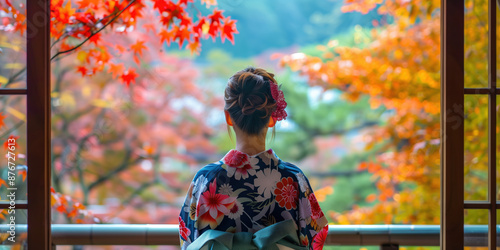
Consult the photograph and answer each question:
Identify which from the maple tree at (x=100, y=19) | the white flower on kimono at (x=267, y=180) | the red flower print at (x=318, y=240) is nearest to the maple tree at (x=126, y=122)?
the maple tree at (x=100, y=19)

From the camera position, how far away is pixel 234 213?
1318 millimetres

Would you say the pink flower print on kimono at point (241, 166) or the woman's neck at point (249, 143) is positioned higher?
the woman's neck at point (249, 143)

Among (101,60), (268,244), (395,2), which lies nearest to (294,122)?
(395,2)

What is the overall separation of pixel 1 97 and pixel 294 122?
193 inches

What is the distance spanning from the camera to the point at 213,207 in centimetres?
132

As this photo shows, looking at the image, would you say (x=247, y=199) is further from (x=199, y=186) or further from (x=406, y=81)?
(x=406, y=81)

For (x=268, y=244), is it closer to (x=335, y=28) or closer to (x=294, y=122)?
(x=294, y=122)

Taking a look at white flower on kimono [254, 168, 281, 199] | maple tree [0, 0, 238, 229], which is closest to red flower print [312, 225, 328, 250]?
white flower on kimono [254, 168, 281, 199]

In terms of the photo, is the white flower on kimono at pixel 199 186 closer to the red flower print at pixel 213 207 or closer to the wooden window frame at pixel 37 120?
the red flower print at pixel 213 207

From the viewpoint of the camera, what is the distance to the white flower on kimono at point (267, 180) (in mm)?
1332

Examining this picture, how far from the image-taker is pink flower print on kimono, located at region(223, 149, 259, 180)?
1337mm

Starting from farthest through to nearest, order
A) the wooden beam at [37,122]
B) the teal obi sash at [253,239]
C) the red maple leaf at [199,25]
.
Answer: the red maple leaf at [199,25]
the wooden beam at [37,122]
the teal obi sash at [253,239]

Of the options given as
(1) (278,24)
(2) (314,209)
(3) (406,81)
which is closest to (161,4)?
(2) (314,209)

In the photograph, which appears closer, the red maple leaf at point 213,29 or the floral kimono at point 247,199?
the floral kimono at point 247,199
